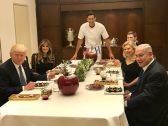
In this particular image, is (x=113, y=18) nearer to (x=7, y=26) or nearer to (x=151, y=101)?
(x=7, y=26)

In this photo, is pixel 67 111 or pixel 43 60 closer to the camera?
pixel 67 111

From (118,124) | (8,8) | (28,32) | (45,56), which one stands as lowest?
(118,124)

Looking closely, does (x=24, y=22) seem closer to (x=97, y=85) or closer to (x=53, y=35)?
(x=53, y=35)

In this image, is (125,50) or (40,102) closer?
(40,102)

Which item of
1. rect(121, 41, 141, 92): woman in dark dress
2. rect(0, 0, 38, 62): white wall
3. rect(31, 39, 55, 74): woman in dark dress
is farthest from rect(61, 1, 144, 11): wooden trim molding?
rect(121, 41, 141, 92): woman in dark dress

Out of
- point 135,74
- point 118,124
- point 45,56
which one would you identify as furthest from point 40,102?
point 45,56

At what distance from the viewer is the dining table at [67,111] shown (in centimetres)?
196

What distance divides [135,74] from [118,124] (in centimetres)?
166

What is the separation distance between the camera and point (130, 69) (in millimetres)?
3539

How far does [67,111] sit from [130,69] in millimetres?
1694

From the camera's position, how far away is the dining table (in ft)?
6.44

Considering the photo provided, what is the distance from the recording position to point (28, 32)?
6.25 meters

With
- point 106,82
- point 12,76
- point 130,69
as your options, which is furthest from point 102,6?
point 12,76

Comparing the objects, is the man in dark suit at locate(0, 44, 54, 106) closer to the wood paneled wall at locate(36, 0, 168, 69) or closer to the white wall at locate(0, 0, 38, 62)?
the white wall at locate(0, 0, 38, 62)
